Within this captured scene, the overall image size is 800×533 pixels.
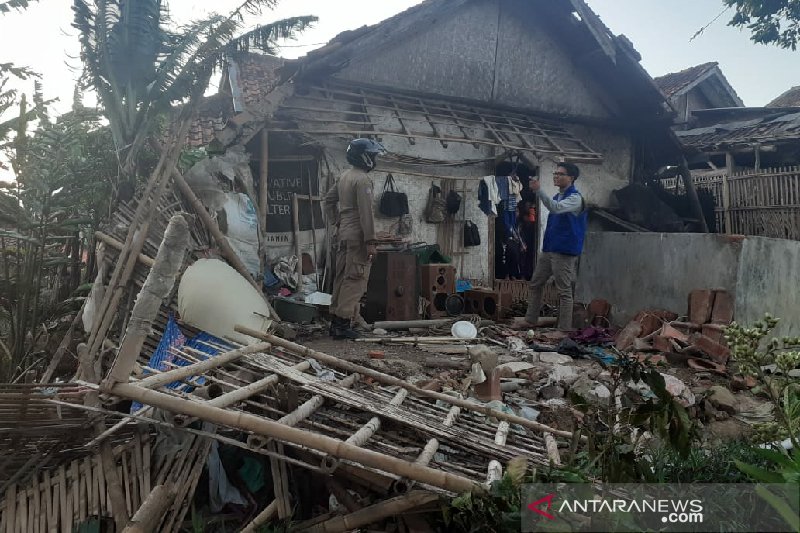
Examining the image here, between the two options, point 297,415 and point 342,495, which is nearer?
point 297,415

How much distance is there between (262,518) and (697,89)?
18.4 metres

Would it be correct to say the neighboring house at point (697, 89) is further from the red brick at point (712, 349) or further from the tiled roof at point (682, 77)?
the red brick at point (712, 349)

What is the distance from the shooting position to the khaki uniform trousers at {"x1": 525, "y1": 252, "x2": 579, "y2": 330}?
271 inches

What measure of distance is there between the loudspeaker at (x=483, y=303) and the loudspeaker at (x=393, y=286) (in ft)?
4.45

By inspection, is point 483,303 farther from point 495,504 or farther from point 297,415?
point 495,504

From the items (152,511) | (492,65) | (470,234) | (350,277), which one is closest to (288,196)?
(350,277)

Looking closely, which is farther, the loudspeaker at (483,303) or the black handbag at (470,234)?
the black handbag at (470,234)

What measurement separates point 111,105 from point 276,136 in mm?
2078

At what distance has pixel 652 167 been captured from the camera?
1081cm

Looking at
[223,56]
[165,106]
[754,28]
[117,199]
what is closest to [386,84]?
[223,56]

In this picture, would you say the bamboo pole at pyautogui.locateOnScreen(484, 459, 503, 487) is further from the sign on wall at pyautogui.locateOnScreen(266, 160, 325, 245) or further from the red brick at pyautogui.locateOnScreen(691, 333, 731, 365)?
the sign on wall at pyautogui.locateOnScreen(266, 160, 325, 245)

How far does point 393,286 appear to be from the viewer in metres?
7.04

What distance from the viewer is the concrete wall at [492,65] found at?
8.42 m

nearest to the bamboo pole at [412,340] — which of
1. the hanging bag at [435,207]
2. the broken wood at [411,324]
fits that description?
the broken wood at [411,324]
